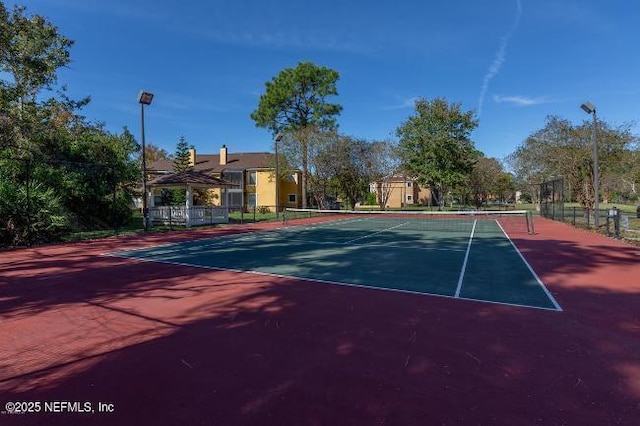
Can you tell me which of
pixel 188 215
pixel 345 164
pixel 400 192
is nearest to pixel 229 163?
pixel 345 164

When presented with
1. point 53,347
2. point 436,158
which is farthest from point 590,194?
point 53,347

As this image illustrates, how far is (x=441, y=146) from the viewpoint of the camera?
4341 centimetres

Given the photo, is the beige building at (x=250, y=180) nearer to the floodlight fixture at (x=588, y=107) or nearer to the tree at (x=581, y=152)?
the tree at (x=581, y=152)

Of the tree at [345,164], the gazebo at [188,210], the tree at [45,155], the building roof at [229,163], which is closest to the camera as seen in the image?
the tree at [45,155]

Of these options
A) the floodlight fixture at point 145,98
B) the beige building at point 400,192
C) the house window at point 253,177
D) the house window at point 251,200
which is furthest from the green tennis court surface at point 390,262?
the house window at point 253,177

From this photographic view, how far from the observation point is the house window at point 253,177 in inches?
1989

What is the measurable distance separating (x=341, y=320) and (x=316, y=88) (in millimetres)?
45549

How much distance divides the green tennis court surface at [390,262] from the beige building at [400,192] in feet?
107

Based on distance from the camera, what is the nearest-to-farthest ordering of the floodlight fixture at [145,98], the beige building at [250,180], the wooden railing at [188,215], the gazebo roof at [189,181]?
the floodlight fixture at [145,98] < the wooden railing at [188,215] < the gazebo roof at [189,181] < the beige building at [250,180]

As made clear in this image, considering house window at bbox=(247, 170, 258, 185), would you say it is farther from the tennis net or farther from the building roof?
the tennis net

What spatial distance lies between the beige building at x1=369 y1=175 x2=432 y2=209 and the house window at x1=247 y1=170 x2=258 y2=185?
1539 centimetres

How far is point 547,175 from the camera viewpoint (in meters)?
35.6

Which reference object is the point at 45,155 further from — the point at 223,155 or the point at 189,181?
the point at 223,155

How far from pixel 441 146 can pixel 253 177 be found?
22871 millimetres
